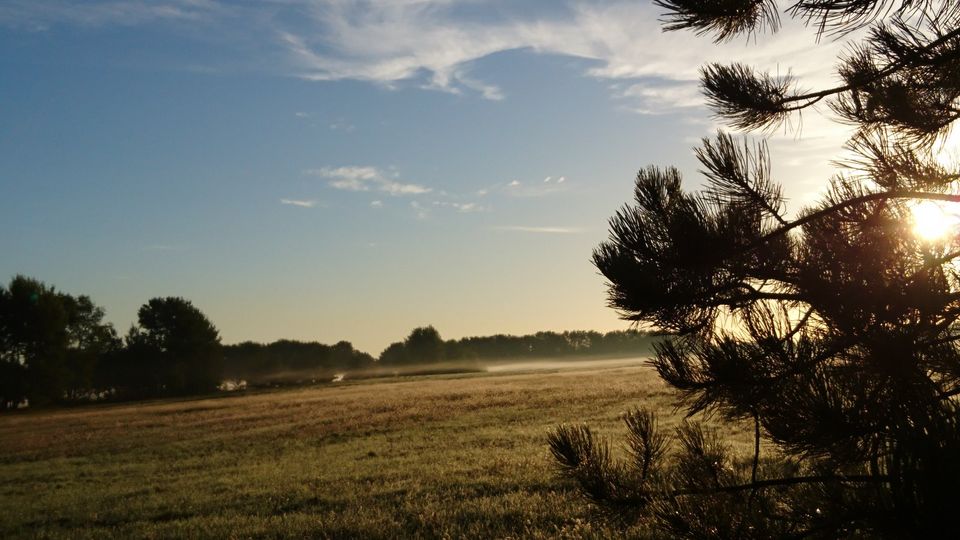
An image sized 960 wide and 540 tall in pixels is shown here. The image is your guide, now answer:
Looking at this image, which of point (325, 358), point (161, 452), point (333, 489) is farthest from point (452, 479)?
point (325, 358)

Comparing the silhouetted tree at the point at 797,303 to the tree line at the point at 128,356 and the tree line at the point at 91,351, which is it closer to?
the tree line at the point at 128,356

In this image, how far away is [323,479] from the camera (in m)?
13.6

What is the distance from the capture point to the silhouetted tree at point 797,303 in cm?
281

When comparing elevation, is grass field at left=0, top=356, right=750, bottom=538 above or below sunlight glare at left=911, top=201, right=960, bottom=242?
below

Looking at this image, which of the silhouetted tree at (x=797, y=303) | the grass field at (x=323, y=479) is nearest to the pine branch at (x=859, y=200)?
the silhouetted tree at (x=797, y=303)

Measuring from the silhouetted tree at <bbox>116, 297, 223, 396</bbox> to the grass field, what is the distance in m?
60.3

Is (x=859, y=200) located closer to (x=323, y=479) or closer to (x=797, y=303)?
(x=797, y=303)

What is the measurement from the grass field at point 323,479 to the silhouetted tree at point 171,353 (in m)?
60.3

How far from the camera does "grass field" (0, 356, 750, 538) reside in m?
9.30

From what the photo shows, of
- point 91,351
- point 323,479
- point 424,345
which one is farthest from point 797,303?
point 424,345

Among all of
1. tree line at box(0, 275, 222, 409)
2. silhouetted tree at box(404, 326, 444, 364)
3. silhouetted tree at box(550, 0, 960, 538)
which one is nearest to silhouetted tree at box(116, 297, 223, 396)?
tree line at box(0, 275, 222, 409)

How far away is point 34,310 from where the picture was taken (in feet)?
234

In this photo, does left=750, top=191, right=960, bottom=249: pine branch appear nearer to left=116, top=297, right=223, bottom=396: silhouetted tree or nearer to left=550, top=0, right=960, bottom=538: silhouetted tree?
left=550, top=0, right=960, bottom=538: silhouetted tree

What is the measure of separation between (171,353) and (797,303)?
97.4 metres
